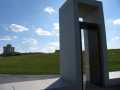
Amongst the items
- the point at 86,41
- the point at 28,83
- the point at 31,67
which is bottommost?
the point at 31,67

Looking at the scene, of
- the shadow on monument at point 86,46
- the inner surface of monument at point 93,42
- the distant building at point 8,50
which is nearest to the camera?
the shadow on monument at point 86,46

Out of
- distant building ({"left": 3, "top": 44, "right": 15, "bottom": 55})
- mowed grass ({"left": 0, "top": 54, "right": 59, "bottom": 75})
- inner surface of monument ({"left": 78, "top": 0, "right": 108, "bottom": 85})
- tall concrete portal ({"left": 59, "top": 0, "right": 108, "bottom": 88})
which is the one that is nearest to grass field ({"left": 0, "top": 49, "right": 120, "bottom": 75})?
mowed grass ({"left": 0, "top": 54, "right": 59, "bottom": 75})

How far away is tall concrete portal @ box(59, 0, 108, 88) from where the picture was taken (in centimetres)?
862

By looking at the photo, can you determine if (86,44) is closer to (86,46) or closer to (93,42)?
(86,46)

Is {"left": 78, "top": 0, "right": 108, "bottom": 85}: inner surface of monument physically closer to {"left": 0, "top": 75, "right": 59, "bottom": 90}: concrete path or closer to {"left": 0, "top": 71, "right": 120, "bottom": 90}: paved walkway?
{"left": 0, "top": 71, "right": 120, "bottom": 90}: paved walkway

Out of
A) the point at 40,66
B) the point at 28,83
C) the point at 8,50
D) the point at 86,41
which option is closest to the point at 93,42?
the point at 86,41

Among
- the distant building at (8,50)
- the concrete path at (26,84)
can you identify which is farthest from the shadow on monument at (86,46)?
the distant building at (8,50)

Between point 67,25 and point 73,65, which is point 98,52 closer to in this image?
point 73,65

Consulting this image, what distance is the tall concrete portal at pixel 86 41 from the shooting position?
8625mm

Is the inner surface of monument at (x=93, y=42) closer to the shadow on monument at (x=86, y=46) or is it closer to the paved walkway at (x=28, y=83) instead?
the shadow on monument at (x=86, y=46)

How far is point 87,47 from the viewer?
1011 cm

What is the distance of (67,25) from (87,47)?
5.60ft

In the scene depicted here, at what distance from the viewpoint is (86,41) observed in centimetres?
1020

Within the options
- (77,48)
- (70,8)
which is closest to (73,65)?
(77,48)
